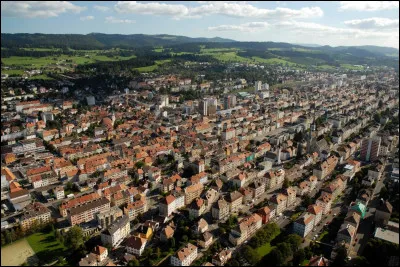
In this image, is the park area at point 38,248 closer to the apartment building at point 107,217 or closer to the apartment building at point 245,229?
the apartment building at point 107,217

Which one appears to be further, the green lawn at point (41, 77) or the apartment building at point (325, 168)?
the green lawn at point (41, 77)

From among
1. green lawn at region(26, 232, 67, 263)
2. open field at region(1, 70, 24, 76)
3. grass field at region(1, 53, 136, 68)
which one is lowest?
green lawn at region(26, 232, 67, 263)

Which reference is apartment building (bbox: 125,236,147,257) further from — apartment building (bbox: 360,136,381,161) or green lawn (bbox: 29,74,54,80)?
green lawn (bbox: 29,74,54,80)

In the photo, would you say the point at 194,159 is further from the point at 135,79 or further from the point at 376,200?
the point at 135,79

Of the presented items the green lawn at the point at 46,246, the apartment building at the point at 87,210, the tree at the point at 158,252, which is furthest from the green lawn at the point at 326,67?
the green lawn at the point at 46,246

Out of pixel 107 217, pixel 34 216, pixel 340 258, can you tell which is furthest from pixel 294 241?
pixel 34 216

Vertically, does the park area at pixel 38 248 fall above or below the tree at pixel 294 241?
below

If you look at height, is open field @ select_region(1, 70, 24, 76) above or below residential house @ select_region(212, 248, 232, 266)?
above

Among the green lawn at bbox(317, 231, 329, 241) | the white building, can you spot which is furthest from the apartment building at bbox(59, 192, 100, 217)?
the white building
